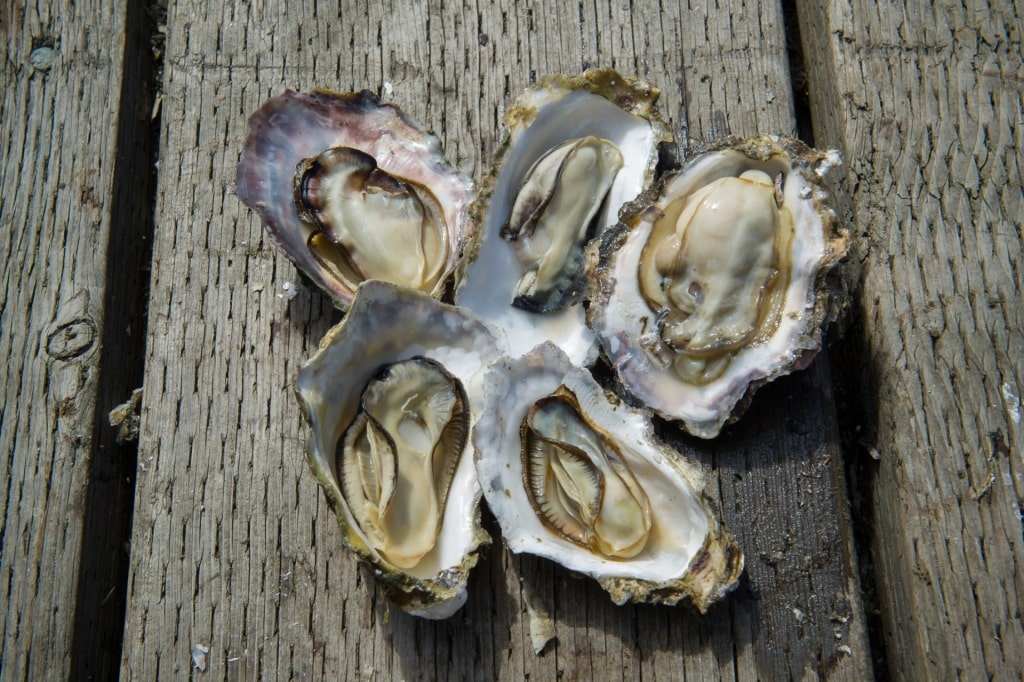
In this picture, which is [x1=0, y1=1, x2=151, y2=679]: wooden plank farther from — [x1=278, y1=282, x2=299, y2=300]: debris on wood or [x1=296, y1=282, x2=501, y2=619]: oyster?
[x1=296, y1=282, x2=501, y2=619]: oyster

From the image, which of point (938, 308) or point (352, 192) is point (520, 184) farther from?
point (938, 308)

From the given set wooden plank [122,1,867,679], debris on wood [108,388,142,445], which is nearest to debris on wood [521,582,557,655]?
wooden plank [122,1,867,679]

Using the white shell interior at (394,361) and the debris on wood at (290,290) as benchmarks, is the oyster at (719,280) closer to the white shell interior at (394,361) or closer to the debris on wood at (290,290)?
the white shell interior at (394,361)

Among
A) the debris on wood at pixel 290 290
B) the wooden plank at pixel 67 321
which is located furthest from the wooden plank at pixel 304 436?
the wooden plank at pixel 67 321

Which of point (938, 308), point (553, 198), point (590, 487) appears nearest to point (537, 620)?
point (590, 487)

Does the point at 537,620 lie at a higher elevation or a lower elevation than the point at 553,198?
lower

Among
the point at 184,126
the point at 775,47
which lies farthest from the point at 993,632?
the point at 184,126

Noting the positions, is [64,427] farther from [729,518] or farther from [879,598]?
[879,598]
